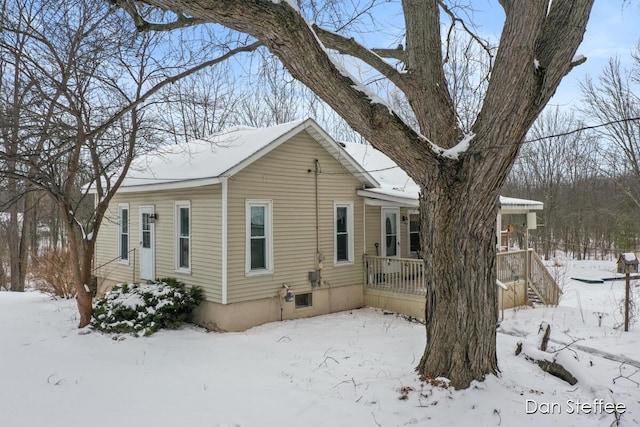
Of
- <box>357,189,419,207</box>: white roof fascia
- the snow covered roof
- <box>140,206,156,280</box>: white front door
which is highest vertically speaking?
the snow covered roof

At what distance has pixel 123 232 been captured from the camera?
12203 millimetres

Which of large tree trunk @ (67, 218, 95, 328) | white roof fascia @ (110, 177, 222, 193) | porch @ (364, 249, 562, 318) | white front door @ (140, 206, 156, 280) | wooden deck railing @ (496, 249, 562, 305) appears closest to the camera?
white roof fascia @ (110, 177, 222, 193)

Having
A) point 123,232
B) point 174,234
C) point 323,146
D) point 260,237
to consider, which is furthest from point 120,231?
point 323,146

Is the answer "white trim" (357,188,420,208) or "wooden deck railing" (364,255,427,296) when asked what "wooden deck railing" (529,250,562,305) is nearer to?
"wooden deck railing" (364,255,427,296)

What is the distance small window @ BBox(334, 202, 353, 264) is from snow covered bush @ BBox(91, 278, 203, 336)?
3.76 m

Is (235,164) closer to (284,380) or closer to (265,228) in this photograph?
(265,228)

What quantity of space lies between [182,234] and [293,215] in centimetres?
259

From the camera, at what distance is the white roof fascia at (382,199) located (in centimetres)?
1105

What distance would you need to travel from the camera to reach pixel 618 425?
14.4 feet

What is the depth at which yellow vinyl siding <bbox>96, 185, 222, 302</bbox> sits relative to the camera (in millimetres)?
9070

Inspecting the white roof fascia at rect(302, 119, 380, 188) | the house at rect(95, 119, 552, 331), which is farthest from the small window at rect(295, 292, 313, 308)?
the white roof fascia at rect(302, 119, 380, 188)

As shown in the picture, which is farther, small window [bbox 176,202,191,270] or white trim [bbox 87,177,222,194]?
small window [bbox 176,202,191,270]

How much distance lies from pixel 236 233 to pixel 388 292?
431 centimetres

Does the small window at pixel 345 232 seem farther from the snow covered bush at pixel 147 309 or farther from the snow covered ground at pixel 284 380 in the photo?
the snow covered bush at pixel 147 309
